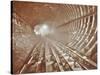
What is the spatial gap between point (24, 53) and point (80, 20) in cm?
70

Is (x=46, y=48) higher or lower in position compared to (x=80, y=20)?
lower

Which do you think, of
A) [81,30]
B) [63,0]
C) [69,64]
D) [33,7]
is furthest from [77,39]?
[33,7]

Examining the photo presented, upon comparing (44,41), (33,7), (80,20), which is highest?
(33,7)

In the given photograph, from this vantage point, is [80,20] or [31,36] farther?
[80,20]

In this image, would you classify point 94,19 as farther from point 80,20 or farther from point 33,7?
point 33,7

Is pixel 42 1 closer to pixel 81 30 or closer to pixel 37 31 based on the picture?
pixel 37 31

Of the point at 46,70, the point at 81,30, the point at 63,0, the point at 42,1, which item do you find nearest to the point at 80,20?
the point at 81,30

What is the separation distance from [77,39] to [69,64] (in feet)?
0.93

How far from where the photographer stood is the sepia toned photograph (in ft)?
5.92

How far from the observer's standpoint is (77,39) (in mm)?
1958

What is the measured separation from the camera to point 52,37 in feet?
6.18

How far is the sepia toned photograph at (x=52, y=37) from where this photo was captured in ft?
5.92

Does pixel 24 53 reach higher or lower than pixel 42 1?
lower

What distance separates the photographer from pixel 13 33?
179cm
